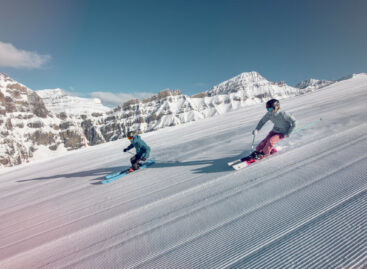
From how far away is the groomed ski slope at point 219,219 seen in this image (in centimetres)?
190

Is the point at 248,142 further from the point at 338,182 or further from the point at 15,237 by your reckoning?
the point at 15,237

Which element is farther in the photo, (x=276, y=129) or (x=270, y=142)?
(x=276, y=129)

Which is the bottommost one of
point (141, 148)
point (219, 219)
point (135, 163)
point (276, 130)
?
point (219, 219)

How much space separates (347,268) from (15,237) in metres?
5.34

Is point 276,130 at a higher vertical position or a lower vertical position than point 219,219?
higher

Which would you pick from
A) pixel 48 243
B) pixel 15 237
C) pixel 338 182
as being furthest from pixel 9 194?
pixel 338 182

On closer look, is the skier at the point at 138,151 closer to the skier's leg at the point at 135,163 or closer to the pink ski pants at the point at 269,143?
the skier's leg at the point at 135,163

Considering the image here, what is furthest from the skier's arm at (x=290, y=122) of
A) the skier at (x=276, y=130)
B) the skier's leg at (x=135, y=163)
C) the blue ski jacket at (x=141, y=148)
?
the skier's leg at (x=135, y=163)

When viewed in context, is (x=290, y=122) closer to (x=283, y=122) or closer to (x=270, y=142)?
(x=283, y=122)

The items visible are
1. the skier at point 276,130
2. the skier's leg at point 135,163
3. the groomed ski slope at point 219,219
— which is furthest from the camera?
the skier's leg at point 135,163

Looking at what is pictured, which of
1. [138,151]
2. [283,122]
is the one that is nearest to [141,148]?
[138,151]

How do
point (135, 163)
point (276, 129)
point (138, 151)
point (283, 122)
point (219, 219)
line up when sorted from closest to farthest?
point (219, 219) → point (283, 122) → point (276, 129) → point (135, 163) → point (138, 151)

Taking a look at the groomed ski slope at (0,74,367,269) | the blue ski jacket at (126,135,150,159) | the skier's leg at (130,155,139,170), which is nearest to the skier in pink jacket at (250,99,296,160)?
the groomed ski slope at (0,74,367,269)

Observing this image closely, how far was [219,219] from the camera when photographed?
255cm
